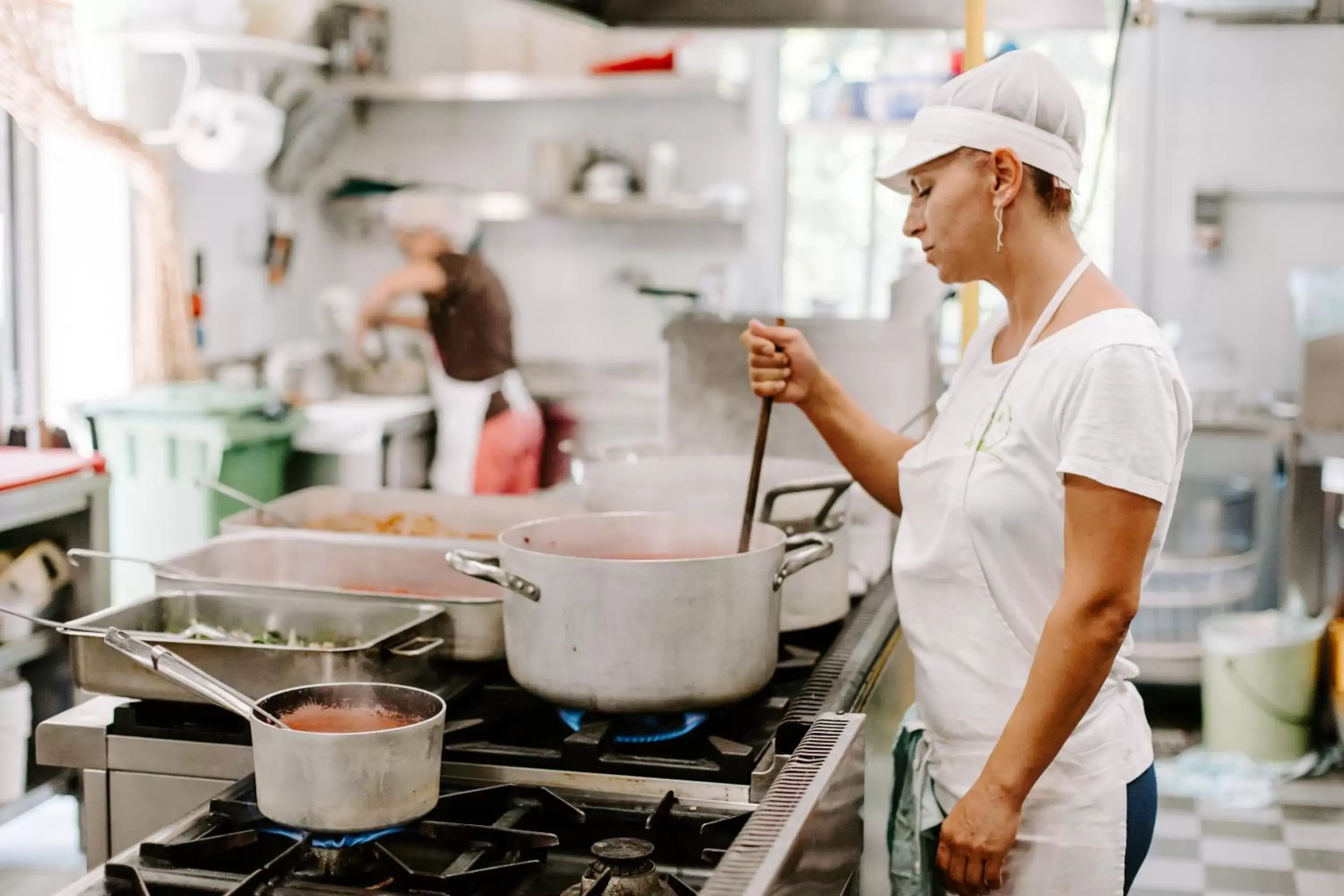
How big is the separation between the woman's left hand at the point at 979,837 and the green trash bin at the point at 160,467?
312 centimetres

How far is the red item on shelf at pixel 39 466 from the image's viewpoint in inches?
128

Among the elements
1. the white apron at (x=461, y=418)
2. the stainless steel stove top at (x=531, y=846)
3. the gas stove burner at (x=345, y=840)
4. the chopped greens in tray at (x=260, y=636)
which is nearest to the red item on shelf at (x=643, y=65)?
the white apron at (x=461, y=418)

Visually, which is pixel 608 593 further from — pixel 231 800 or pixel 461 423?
pixel 461 423


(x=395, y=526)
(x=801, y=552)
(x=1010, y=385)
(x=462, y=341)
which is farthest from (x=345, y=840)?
(x=462, y=341)

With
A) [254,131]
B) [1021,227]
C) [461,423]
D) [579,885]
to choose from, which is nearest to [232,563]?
[579,885]

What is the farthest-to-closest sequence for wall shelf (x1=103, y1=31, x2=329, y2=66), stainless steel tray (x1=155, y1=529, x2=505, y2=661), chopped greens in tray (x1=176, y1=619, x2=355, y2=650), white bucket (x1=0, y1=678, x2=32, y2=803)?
1. wall shelf (x1=103, y1=31, x2=329, y2=66)
2. white bucket (x1=0, y1=678, x2=32, y2=803)
3. stainless steel tray (x1=155, y1=529, x2=505, y2=661)
4. chopped greens in tray (x1=176, y1=619, x2=355, y2=650)

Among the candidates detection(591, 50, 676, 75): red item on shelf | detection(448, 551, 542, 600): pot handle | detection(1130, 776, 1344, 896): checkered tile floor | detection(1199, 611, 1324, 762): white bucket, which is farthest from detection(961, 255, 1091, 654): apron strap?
detection(591, 50, 676, 75): red item on shelf

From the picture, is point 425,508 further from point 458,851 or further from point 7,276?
point 7,276

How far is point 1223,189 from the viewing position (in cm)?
541

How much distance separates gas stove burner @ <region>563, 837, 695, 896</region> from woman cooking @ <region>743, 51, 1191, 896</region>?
449 mm

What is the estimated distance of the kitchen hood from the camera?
232cm

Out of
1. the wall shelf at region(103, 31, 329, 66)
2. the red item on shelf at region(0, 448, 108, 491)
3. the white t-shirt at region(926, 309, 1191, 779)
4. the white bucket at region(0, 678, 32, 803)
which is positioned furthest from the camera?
the wall shelf at region(103, 31, 329, 66)

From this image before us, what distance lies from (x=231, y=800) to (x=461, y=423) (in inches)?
167

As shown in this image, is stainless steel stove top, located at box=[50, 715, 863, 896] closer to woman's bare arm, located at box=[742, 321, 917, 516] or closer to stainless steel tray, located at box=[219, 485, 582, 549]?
woman's bare arm, located at box=[742, 321, 917, 516]
